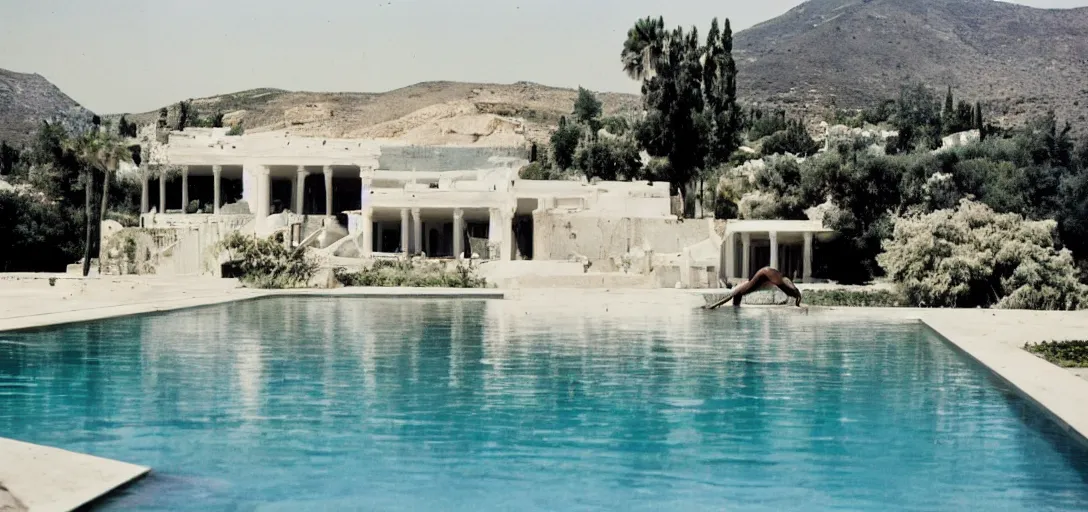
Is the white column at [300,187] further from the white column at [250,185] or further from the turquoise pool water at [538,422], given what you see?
the turquoise pool water at [538,422]

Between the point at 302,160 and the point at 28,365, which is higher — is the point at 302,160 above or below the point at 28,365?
above

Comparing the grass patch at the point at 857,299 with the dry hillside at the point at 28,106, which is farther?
the dry hillside at the point at 28,106

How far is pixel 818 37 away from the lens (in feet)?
414

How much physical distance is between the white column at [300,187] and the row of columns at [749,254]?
67.9 ft

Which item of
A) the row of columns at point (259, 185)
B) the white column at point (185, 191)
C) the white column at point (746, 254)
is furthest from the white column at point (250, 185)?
the white column at point (746, 254)

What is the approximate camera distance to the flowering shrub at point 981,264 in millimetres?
29750

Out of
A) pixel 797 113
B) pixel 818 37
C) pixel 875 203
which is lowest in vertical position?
pixel 875 203

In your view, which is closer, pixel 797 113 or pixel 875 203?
pixel 875 203

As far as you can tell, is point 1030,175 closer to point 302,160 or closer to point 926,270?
point 926,270

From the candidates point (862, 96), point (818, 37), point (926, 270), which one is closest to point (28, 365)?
point (926, 270)

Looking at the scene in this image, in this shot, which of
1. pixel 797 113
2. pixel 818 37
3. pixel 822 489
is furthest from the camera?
pixel 818 37

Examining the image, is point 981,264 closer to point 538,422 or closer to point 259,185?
point 538,422

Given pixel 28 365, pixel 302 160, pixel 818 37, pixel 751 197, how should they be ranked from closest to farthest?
pixel 28 365 → pixel 751 197 → pixel 302 160 → pixel 818 37

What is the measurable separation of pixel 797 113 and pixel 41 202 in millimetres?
63752
